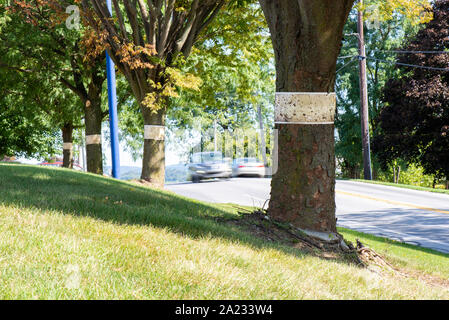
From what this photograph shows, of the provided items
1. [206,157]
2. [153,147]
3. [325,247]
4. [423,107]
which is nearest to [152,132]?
[153,147]

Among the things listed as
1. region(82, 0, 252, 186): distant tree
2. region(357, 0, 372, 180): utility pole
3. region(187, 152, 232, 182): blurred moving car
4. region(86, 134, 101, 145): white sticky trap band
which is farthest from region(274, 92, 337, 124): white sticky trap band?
region(357, 0, 372, 180): utility pole

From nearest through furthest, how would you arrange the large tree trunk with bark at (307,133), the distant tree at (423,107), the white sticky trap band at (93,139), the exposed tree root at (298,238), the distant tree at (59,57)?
the exposed tree root at (298,238), the large tree trunk with bark at (307,133), the distant tree at (59,57), the white sticky trap band at (93,139), the distant tree at (423,107)

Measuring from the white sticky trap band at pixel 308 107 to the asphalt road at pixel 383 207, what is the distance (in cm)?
203

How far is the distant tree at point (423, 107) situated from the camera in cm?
2208

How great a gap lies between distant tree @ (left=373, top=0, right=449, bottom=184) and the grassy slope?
60.2 ft

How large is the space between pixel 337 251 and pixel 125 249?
3089 millimetres

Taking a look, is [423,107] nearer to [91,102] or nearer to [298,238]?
[91,102]

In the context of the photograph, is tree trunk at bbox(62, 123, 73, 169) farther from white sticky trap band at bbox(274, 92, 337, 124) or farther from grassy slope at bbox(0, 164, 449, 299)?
white sticky trap band at bbox(274, 92, 337, 124)

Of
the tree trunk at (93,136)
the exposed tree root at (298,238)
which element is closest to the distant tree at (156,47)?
the tree trunk at (93,136)

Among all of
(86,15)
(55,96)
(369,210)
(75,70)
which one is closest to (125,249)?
(86,15)

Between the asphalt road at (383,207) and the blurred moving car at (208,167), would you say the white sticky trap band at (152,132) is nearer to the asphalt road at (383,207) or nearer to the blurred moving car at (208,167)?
the asphalt road at (383,207)

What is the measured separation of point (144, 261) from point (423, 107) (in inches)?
856
